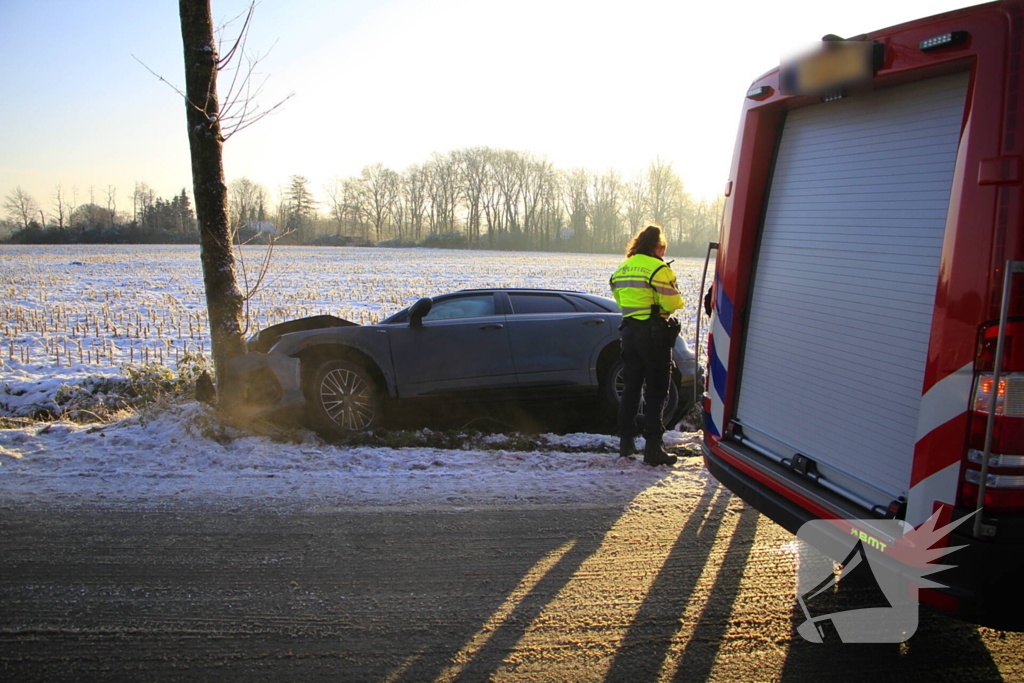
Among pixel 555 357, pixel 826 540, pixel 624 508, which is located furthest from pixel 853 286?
pixel 555 357

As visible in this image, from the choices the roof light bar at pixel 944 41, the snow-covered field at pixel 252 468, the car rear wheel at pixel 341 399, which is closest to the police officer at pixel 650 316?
the snow-covered field at pixel 252 468

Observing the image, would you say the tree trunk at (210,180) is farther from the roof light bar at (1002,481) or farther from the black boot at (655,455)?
the roof light bar at (1002,481)

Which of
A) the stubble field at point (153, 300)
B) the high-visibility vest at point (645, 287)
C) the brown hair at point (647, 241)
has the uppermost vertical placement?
the brown hair at point (647, 241)

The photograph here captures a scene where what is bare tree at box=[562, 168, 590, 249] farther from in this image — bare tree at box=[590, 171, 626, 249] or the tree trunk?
the tree trunk

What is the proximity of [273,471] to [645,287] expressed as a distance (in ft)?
10.1

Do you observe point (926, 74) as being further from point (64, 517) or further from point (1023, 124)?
point (64, 517)

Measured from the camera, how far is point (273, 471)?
4.73 metres

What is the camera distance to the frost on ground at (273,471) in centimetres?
413

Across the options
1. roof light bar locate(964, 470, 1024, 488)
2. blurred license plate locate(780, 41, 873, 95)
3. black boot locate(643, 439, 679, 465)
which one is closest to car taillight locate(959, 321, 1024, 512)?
roof light bar locate(964, 470, 1024, 488)

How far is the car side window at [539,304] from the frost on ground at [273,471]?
4.82ft

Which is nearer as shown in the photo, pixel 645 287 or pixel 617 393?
pixel 645 287

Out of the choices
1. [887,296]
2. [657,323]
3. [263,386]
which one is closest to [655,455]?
[657,323]

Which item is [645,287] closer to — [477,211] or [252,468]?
[252,468]

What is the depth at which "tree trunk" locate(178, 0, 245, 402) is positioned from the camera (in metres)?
6.05
